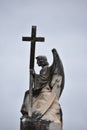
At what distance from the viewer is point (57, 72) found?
898 inches

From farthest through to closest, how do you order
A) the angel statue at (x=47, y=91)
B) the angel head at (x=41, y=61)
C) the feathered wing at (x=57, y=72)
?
the angel head at (x=41, y=61) → the feathered wing at (x=57, y=72) → the angel statue at (x=47, y=91)

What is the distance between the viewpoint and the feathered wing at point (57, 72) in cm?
2267

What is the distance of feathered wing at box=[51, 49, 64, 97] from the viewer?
74.4ft

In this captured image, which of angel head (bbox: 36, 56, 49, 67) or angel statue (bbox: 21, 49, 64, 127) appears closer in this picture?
angel statue (bbox: 21, 49, 64, 127)

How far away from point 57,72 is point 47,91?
0.78 m

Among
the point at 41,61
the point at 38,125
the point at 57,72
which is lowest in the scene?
the point at 38,125

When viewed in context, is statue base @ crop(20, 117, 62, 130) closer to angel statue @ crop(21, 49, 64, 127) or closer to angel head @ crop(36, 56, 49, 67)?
angel statue @ crop(21, 49, 64, 127)

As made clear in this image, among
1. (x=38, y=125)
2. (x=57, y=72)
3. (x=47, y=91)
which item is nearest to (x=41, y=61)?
(x=57, y=72)

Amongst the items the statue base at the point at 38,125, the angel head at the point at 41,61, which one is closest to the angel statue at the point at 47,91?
the angel head at the point at 41,61

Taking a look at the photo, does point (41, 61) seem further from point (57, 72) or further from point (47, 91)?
point (47, 91)

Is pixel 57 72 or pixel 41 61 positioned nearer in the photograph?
pixel 57 72

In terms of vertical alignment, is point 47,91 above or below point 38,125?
above

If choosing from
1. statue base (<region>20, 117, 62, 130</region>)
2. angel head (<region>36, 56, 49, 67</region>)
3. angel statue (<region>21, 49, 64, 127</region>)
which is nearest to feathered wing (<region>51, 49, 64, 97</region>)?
angel statue (<region>21, 49, 64, 127</region>)

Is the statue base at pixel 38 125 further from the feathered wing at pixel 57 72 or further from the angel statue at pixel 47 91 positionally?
the feathered wing at pixel 57 72
